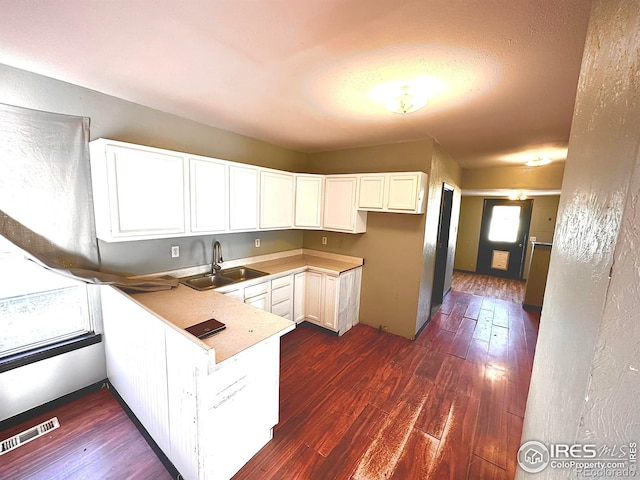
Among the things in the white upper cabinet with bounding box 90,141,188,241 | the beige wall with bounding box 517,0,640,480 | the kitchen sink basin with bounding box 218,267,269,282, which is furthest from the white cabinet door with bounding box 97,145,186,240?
the beige wall with bounding box 517,0,640,480

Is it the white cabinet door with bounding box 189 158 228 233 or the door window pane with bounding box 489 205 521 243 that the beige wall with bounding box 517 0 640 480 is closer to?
the white cabinet door with bounding box 189 158 228 233

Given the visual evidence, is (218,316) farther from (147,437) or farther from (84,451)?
(84,451)

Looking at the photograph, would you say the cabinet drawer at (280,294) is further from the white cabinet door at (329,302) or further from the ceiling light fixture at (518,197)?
the ceiling light fixture at (518,197)

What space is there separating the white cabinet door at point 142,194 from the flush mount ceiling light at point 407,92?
70.4 inches

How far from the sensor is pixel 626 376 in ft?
1.41

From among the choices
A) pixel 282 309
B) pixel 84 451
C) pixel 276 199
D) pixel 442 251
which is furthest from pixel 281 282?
pixel 442 251

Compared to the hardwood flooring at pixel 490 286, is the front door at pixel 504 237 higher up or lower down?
higher up

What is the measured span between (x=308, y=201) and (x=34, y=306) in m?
2.75

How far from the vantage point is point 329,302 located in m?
3.29

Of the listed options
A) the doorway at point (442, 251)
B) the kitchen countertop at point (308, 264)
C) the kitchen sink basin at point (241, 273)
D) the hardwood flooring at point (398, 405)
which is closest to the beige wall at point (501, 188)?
the doorway at point (442, 251)

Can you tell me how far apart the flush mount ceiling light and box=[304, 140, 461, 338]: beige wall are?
4.30 ft

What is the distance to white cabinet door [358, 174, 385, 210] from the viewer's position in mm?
3117

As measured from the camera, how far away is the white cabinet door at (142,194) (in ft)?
6.14

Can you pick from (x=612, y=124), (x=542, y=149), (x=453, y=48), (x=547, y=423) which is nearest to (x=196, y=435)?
(x=547, y=423)
